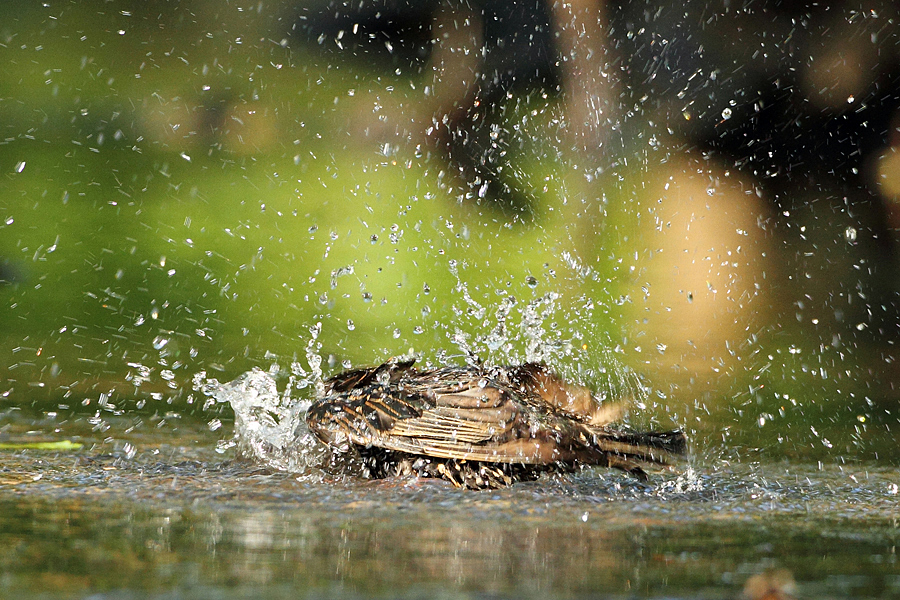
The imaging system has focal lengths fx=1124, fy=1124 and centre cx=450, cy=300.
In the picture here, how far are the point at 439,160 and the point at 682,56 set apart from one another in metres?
2.41

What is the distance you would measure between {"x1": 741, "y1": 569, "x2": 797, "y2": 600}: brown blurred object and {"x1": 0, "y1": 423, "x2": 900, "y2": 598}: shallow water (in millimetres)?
26

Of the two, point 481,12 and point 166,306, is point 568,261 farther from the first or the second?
point 166,306

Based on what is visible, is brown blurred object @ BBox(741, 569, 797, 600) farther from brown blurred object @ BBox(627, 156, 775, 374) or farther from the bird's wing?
brown blurred object @ BBox(627, 156, 775, 374)

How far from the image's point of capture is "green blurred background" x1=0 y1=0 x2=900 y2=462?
27.4 feet

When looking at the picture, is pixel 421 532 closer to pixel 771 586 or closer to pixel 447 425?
pixel 447 425

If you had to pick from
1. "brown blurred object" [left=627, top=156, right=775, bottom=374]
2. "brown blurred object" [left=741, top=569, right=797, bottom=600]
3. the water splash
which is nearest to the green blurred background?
"brown blurred object" [left=627, top=156, right=775, bottom=374]

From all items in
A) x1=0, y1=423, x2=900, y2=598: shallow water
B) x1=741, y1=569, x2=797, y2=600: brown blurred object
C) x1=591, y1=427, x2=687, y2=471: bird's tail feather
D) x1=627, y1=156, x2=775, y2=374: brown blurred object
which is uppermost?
x1=627, y1=156, x2=775, y2=374: brown blurred object

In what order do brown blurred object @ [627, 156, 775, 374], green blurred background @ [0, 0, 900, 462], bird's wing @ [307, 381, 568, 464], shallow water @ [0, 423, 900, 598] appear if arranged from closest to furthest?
shallow water @ [0, 423, 900, 598] < bird's wing @ [307, 381, 568, 464] < green blurred background @ [0, 0, 900, 462] < brown blurred object @ [627, 156, 775, 374]

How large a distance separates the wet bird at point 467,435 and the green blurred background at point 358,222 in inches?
144

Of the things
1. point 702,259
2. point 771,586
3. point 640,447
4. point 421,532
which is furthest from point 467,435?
point 702,259

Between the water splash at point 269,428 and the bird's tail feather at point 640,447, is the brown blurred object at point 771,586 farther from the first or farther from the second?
the water splash at point 269,428

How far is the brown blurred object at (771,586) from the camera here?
177 cm

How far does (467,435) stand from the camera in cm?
327

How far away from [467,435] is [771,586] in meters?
1.49
